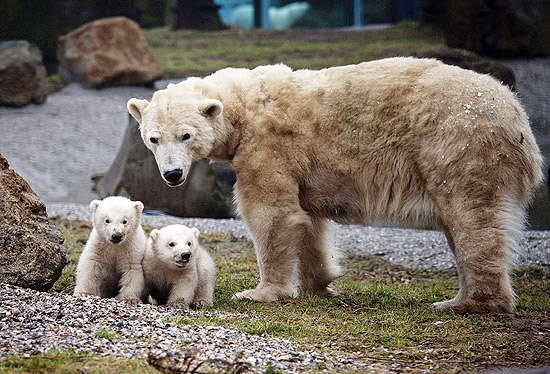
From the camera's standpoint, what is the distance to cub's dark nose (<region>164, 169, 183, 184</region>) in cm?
531

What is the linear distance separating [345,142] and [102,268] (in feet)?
7.01

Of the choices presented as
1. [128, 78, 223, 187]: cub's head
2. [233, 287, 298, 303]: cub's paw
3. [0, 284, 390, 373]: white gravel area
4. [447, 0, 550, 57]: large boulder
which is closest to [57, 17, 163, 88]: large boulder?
[447, 0, 550, 57]: large boulder

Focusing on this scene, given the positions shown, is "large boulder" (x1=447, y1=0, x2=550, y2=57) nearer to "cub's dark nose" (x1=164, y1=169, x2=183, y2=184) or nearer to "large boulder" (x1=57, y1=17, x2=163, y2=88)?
"large boulder" (x1=57, y1=17, x2=163, y2=88)

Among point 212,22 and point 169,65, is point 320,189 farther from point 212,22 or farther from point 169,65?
point 212,22

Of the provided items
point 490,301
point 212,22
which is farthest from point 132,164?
point 212,22

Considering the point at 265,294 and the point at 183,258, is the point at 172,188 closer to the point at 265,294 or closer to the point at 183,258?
the point at 265,294

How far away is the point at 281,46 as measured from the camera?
65.0 feet

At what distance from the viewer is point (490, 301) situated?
5.17 m

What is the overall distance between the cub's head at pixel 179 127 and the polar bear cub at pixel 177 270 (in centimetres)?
44

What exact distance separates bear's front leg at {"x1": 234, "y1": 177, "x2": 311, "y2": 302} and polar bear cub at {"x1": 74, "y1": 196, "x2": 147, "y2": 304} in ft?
3.01

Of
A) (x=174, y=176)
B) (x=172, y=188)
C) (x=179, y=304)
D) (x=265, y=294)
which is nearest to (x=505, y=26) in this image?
(x=172, y=188)

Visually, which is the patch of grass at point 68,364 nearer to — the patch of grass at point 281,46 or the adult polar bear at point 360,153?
the adult polar bear at point 360,153

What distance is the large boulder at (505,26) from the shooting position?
51.2ft

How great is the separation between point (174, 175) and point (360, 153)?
57.8 inches
